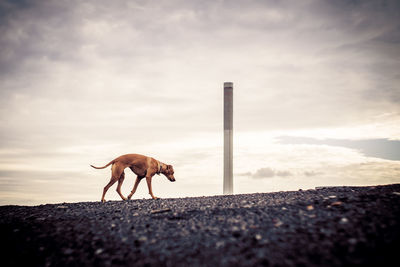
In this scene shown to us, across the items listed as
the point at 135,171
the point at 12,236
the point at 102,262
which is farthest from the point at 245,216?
the point at 135,171

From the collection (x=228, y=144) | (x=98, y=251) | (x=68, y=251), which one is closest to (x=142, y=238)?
(x=98, y=251)

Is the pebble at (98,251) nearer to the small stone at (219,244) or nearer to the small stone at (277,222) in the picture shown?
the small stone at (219,244)

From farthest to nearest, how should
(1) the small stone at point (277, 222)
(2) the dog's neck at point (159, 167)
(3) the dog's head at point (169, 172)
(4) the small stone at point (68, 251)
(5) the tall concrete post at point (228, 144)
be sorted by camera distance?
(5) the tall concrete post at point (228, 144) → (3) the dog's head at point (169, 172) → (2) the dog's neck at point (159, 167) → (1) the small stone at point (277, 222) → (4) the small stone at point (68, 251)

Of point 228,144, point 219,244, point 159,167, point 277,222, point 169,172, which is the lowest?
point 219,244

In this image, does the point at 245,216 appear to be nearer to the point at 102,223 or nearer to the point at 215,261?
the point at 215,261

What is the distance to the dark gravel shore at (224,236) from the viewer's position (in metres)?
4.86

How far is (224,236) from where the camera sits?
5656mm

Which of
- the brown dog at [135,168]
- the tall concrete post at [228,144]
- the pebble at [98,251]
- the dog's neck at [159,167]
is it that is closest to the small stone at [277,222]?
the pebble at [98,251]

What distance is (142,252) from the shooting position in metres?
5.46

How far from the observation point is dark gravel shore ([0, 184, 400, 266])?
4863 mm

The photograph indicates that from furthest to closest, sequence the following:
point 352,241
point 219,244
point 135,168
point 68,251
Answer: point 135,168
point 68,251
point 219,244
point 352,241

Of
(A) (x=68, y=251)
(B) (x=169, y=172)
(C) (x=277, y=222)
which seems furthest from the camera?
(B) (x=169, y=172)

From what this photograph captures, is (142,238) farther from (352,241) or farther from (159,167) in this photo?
(159,167)

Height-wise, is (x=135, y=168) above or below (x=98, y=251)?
above
